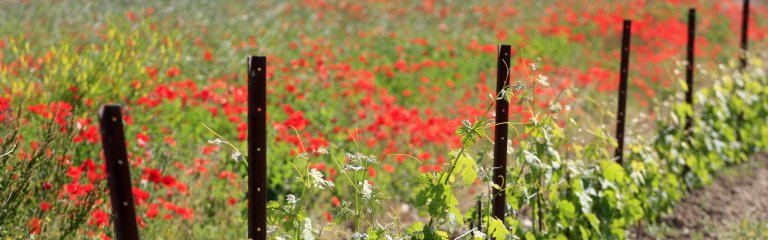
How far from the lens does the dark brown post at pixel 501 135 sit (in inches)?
125

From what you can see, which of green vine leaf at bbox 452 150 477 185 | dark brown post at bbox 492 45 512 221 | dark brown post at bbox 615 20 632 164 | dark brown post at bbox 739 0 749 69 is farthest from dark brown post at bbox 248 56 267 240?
dark brown post at bbox 739 0 749 69

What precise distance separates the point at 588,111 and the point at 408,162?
239cm

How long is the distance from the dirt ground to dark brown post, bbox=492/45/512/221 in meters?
1.85

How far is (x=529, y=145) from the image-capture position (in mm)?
3586

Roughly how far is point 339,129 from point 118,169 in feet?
11.0

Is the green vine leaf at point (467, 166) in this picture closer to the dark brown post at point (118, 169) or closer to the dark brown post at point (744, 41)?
the dark brown post at point (118, 169)

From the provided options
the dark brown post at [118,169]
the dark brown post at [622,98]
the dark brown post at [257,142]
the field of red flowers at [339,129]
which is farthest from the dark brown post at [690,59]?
the dark brown post at [118,169]

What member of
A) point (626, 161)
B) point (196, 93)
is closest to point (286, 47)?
point (196, 93)

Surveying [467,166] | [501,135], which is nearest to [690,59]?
[501,135]

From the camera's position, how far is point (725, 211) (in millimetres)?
5301

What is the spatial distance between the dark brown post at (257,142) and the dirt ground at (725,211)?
299cm

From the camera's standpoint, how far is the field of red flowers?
3.31 m

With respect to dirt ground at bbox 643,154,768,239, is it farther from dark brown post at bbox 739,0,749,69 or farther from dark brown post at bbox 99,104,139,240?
dark brown post at bbox 99,104,139,240

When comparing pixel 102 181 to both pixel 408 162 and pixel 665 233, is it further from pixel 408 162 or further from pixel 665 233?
pixel 665 233
